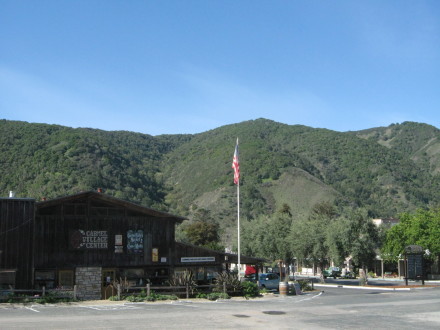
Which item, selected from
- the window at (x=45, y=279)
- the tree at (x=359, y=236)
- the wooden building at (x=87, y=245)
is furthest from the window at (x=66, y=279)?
the tree at (x=359, y=236)

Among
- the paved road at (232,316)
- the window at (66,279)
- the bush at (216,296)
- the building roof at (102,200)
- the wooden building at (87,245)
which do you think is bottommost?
the bush at (216,296)

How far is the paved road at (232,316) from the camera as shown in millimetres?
18641

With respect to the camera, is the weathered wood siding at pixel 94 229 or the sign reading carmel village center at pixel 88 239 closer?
the weathered wood siding at pixel 94 229

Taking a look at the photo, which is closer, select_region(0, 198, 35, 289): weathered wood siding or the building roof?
select_region(0, 198, 35, 289): weathered wood siding

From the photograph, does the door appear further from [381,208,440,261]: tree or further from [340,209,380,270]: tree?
[381,208,440,261]: tree

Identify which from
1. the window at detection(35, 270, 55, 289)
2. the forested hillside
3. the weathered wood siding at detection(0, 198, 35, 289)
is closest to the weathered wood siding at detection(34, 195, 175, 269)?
the window at detection(35, 270, 55, 289)

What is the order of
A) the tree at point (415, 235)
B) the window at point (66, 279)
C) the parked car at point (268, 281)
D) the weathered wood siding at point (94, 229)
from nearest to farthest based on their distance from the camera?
the weathered wood siding at point (94, 229) → the window at point (66, 279) → the parked car at point (268, 281) → the tree at point (415, 235)

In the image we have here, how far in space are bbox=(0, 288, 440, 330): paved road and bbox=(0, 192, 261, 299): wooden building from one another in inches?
182

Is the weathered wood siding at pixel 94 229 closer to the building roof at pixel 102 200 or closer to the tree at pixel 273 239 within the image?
the building roof at pixel 102 200

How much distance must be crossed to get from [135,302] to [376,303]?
13549 millimetres

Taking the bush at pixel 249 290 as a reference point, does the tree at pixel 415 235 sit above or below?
above

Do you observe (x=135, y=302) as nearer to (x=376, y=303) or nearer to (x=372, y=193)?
(x=376, y=303)

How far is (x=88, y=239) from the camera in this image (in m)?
32.8

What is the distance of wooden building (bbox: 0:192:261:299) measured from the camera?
30953 millimetres
